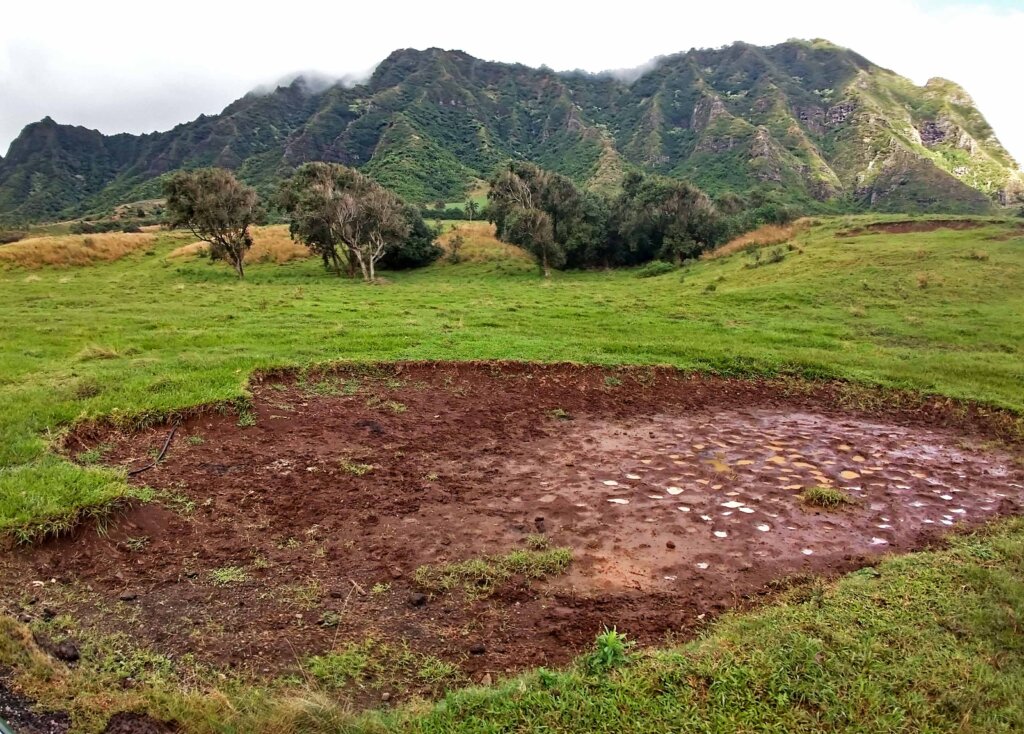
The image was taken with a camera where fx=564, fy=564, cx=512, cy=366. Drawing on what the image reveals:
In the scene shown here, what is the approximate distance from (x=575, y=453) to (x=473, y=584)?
13.6ft

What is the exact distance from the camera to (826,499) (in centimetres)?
745

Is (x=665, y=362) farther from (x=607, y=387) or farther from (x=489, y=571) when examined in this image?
(x=489, y=571)

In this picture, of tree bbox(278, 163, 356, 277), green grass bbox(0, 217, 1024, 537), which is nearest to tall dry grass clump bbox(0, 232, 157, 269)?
green grass bbox(0, 217, 1024, 537)

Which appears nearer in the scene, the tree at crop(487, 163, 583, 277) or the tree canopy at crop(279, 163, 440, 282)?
the tree canopy at crop(279, 163, 440, 282)

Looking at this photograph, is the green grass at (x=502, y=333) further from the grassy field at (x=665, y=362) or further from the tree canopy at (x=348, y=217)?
the tree canopy at (x=348, y=217)

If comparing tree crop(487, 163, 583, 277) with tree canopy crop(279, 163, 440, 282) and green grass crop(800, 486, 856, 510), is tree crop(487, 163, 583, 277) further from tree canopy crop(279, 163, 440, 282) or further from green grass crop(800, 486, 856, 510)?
green grass crop(800, 486, 856, 510)

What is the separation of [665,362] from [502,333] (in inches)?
214

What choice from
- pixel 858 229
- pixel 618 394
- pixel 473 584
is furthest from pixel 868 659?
pixel 858 229

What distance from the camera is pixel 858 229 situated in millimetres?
36438

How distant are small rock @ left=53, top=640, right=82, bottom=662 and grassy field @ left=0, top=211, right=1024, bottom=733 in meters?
0.13

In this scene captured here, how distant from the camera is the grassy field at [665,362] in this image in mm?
3725

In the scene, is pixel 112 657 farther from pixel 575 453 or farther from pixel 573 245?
pixel 573 245

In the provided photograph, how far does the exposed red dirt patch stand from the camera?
115ft

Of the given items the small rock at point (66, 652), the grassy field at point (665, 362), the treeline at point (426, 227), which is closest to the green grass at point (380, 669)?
the grassy field at point (665, 362)
